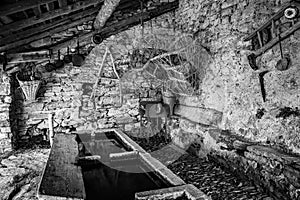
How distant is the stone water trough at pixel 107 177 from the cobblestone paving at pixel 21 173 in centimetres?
62

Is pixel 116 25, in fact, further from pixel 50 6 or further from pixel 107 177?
pixel 107 177

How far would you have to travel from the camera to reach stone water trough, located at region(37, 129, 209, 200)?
193 cm

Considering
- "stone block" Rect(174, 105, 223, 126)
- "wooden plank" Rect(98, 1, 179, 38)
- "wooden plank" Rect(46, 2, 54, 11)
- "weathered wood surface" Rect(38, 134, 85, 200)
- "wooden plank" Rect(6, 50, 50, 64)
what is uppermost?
"wooden plank" Rect(98, 1, 179, 38)

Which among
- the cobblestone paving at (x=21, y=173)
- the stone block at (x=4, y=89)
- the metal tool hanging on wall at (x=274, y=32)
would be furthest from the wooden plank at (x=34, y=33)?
the metal tool hanging on wall at (x=274, y=32)

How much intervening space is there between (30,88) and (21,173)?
1.72 m

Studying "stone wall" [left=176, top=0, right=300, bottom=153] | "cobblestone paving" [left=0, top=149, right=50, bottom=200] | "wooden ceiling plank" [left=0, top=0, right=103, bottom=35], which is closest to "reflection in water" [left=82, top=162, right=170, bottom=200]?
"cobblestone paving" [left=0, top=149, right=50, bottom=200]

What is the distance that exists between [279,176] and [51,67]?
14.2 feet

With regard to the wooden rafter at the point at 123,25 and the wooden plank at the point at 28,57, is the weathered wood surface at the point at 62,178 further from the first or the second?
the wooden rafter at the point at 123,25

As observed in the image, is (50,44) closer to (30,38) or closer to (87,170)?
(30,38)

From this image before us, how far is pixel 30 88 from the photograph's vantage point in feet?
15.7

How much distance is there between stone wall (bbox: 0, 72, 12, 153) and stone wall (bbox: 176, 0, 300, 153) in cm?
345

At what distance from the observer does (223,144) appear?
12.5ft

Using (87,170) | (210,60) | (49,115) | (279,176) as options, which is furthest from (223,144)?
(49,115)

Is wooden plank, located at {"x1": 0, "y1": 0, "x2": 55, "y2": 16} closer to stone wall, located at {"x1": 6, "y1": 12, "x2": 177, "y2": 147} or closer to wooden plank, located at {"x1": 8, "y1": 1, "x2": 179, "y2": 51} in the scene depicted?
wooden plank, located at {"x1": 8, "y1": 1, "x2": 179, "y2": 51}
